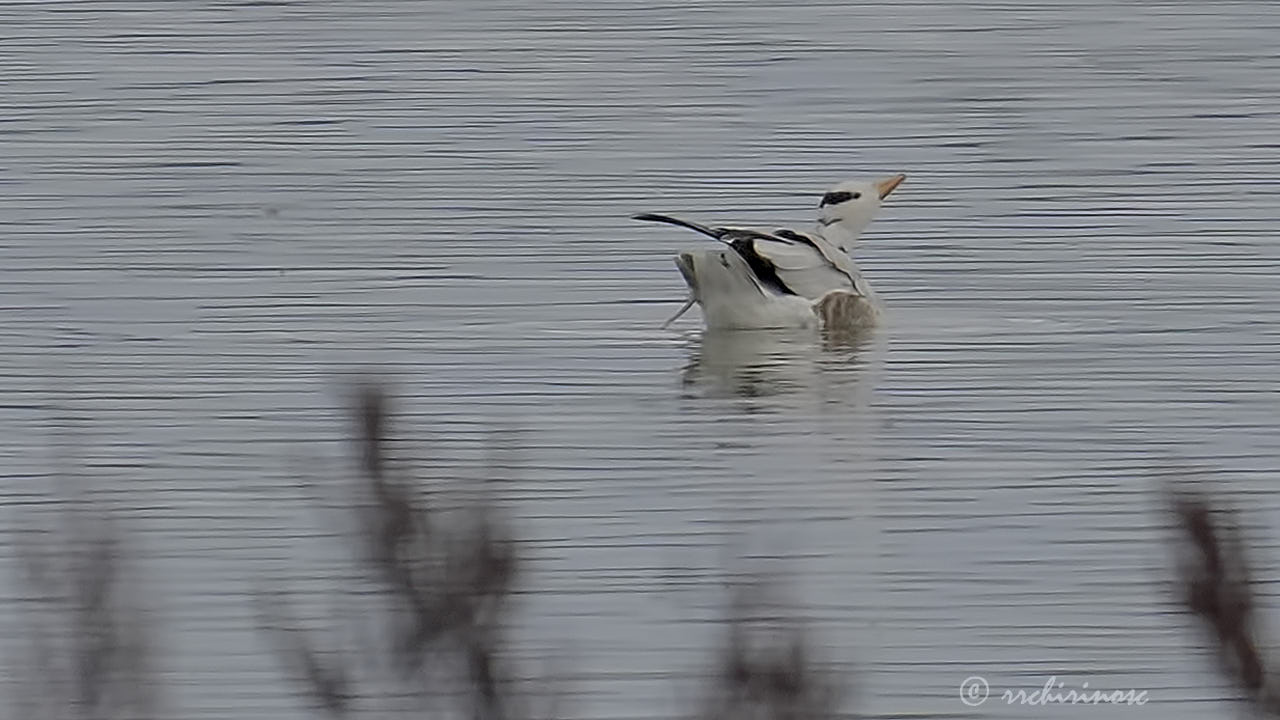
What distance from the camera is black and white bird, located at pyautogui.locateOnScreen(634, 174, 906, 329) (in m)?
11.1

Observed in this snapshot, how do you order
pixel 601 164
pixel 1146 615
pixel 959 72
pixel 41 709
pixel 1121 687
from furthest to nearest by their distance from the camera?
pixel 959 72
pixel 601 164
pixel 1146 615
pixel 1121 687
pixel 41 709

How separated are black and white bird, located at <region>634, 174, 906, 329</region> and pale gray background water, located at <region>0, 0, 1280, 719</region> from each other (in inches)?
5.6

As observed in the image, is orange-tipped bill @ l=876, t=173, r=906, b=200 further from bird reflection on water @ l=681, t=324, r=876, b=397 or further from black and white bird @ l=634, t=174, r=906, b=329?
bird reflection on water @ l=681, t=324, r=876, b=397

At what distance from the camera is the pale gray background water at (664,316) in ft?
23.1

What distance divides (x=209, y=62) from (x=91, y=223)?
5413 millimetres

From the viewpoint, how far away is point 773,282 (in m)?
11.4

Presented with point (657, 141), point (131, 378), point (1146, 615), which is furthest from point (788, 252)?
point (1146, 615)

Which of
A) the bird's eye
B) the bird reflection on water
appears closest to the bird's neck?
the bird's eye

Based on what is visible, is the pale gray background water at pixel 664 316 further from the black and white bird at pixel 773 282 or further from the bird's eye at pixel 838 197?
the bird's eye at pixel 838 197

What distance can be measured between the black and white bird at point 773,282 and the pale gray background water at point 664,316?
141 mm

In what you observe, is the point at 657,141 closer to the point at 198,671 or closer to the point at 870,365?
the point at 870,365

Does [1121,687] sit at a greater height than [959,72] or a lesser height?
lesser

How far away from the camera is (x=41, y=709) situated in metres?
4.39

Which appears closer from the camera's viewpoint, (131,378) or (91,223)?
(131,378)
